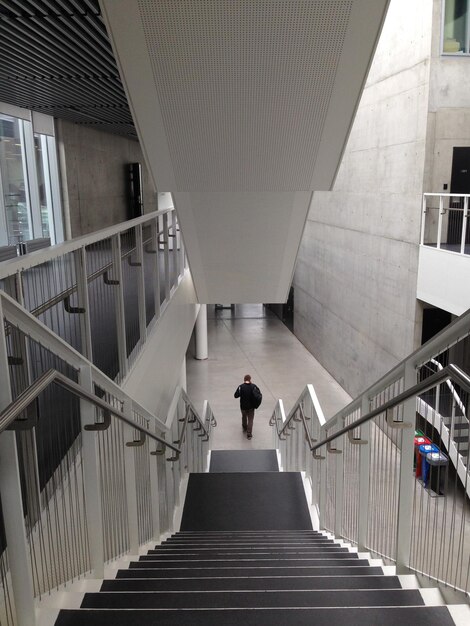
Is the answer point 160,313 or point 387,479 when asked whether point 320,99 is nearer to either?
point 387,479

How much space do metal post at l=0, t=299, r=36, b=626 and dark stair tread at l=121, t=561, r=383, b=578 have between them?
0.97 meters

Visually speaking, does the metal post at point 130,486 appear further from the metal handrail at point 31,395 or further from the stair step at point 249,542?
the metal handrail at point 31,395

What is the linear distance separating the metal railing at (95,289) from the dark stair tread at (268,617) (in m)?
1.16

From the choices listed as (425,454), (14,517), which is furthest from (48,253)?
(425,454)

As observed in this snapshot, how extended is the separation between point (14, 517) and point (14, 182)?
27.7 feet

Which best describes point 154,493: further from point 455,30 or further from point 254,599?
point 455,30

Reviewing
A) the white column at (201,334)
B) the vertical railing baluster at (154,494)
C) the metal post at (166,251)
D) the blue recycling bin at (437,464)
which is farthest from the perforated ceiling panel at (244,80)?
the white column at (201,334)

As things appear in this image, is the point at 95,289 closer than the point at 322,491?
Yes

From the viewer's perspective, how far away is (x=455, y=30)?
28.4 feet

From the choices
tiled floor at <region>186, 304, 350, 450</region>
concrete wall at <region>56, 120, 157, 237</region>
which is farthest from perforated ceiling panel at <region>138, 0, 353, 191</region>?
tiled floor at <region>186, 304, 350, 450</region>

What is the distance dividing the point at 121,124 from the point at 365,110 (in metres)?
4.74

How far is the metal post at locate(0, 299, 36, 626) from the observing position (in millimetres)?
1529

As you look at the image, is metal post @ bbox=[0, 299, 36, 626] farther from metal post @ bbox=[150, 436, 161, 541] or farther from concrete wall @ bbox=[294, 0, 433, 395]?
concrete wall @ bbox=[294, 0, 433, 395]

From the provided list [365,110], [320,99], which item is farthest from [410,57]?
[320,99]
